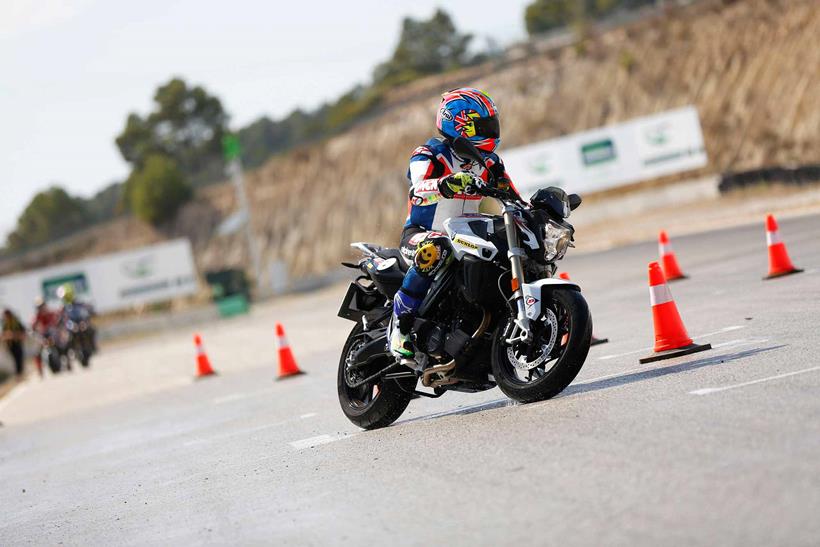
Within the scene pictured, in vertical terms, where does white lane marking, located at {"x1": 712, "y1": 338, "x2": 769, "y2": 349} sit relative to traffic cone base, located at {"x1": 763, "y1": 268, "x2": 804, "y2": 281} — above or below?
above

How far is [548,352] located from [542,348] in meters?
0.05

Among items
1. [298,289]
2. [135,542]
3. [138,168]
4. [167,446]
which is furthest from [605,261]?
[138,168]

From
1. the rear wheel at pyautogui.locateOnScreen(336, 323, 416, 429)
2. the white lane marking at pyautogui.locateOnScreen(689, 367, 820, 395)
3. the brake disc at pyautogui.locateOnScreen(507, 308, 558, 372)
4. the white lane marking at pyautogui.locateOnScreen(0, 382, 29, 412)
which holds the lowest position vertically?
the white lane marking at pyautogui.locateOnScreen(0, 382, 29, 412)

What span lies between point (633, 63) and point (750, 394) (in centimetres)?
5887

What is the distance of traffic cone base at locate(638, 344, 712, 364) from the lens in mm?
10062

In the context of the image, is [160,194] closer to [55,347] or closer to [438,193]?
[55,347]

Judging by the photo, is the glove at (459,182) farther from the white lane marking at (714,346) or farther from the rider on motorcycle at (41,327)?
the rider on motorcycle at (41,327)

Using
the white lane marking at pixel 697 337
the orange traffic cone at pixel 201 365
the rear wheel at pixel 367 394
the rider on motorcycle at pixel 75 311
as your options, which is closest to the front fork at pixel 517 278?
the rear wheel at pixel 367 394

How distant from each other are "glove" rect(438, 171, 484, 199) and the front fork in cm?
30

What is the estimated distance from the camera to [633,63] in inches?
2542

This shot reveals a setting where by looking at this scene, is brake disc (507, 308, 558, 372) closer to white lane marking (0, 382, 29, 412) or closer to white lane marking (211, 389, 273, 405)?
white lane marking (211, 389, 273, 405)

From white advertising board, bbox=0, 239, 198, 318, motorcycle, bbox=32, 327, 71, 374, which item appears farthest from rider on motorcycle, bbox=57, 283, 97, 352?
white advertising board, bbox=0, 239, 198, 318

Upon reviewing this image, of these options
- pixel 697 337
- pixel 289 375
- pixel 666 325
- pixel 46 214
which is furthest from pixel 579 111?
pixel 46 214

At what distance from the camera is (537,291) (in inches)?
320
